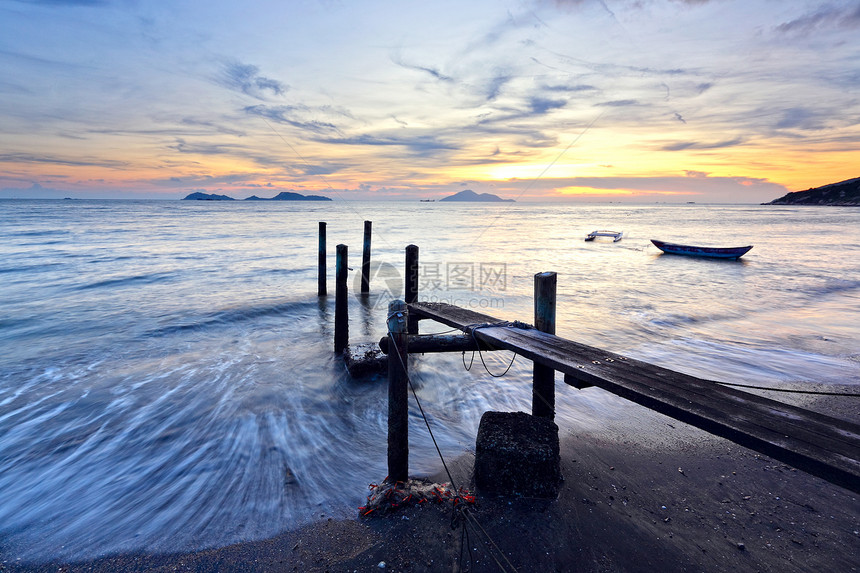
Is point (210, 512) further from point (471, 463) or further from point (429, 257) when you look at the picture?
point (429, 257)

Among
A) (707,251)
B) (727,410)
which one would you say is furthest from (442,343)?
(707,251)

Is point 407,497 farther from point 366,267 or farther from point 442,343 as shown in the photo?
point 366,267

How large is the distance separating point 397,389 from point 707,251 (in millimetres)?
29740

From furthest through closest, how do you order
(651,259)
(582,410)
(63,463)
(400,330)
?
(651,259) < (582,410) < (63,463) < (400,330)

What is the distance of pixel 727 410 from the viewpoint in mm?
3578

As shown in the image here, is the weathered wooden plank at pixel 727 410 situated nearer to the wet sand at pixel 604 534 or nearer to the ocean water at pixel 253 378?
the wet sand at pixel 604 534

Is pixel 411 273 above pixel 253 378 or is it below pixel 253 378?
above

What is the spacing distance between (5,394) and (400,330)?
9.07m

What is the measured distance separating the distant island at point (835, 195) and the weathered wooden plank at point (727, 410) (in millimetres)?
158526

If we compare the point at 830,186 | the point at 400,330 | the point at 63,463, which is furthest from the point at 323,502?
the point at 830,186

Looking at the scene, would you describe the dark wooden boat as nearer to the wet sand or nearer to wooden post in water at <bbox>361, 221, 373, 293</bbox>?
wooden post in water at <bbox>361, 221, 373, 293</bbox>

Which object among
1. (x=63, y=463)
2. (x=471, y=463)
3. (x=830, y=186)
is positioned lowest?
(x=63, y=463)

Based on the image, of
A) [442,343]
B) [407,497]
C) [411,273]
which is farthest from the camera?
[411,273]

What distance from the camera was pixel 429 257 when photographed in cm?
3020
